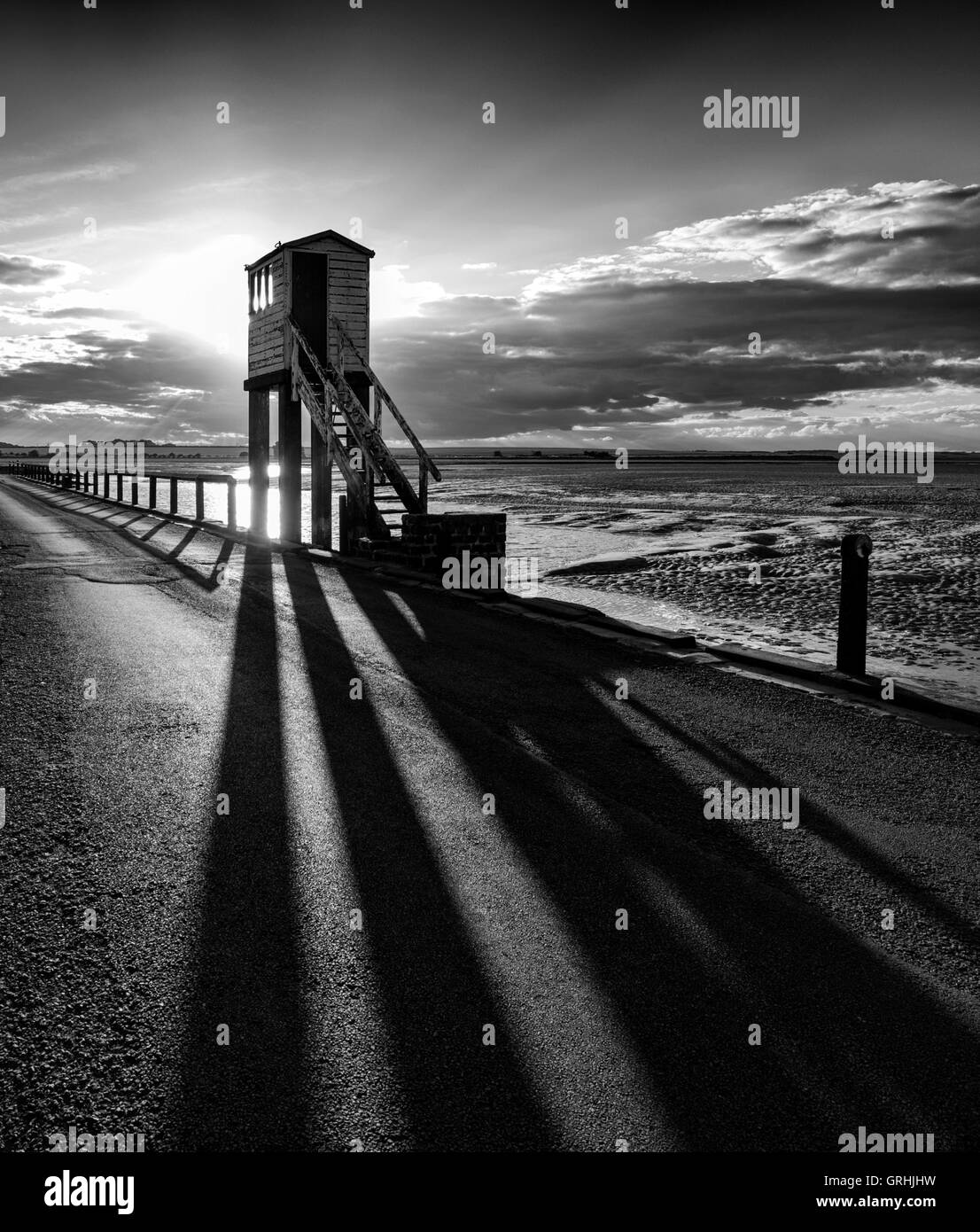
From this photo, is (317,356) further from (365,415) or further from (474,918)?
(474,918)

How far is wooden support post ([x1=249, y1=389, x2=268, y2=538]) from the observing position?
19188 millimetres

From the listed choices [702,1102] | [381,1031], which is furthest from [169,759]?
[702,1102]

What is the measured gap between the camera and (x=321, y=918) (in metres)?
3.12

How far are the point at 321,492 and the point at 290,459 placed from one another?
1162mm

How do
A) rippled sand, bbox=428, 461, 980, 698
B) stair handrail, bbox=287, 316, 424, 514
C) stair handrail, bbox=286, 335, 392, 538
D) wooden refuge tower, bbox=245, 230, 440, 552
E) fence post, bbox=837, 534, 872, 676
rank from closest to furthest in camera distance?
fence post, bbox=837, 534, 872, 676 → rippled sand, bbox=428, 461, 980, 698 → stair handrail, bbox=286, 335, 392, 538 → stair handrail, bbox=287, 316, 424, 514 → wooden refuge tower, bbox=245, 230, 440, 552

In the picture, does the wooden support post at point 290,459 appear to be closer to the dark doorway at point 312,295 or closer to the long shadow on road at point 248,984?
the dark doorway at point 312,295

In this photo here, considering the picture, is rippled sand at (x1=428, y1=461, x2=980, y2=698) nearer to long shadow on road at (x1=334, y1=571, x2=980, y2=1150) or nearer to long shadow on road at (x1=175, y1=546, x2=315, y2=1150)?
long shadow on road at (x1=334, y1=571, x2=980, y2=1150)

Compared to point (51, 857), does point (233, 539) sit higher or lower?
higher

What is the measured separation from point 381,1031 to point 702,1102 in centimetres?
87

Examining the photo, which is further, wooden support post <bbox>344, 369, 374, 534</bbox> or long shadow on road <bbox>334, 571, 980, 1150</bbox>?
wooden support post <bbox>344, 369, 374, 534</bbox>

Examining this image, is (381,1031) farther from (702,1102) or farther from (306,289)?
(306,289)

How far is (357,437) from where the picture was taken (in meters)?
15.3

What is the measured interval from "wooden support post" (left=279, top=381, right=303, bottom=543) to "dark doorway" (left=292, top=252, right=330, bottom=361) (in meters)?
1.11

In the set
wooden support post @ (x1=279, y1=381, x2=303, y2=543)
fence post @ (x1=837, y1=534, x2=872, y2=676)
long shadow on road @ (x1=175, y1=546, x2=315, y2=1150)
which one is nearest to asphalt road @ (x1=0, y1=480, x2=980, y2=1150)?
long shadow on road @ (x1=175, y1=546, x2=315, y2=1150)
